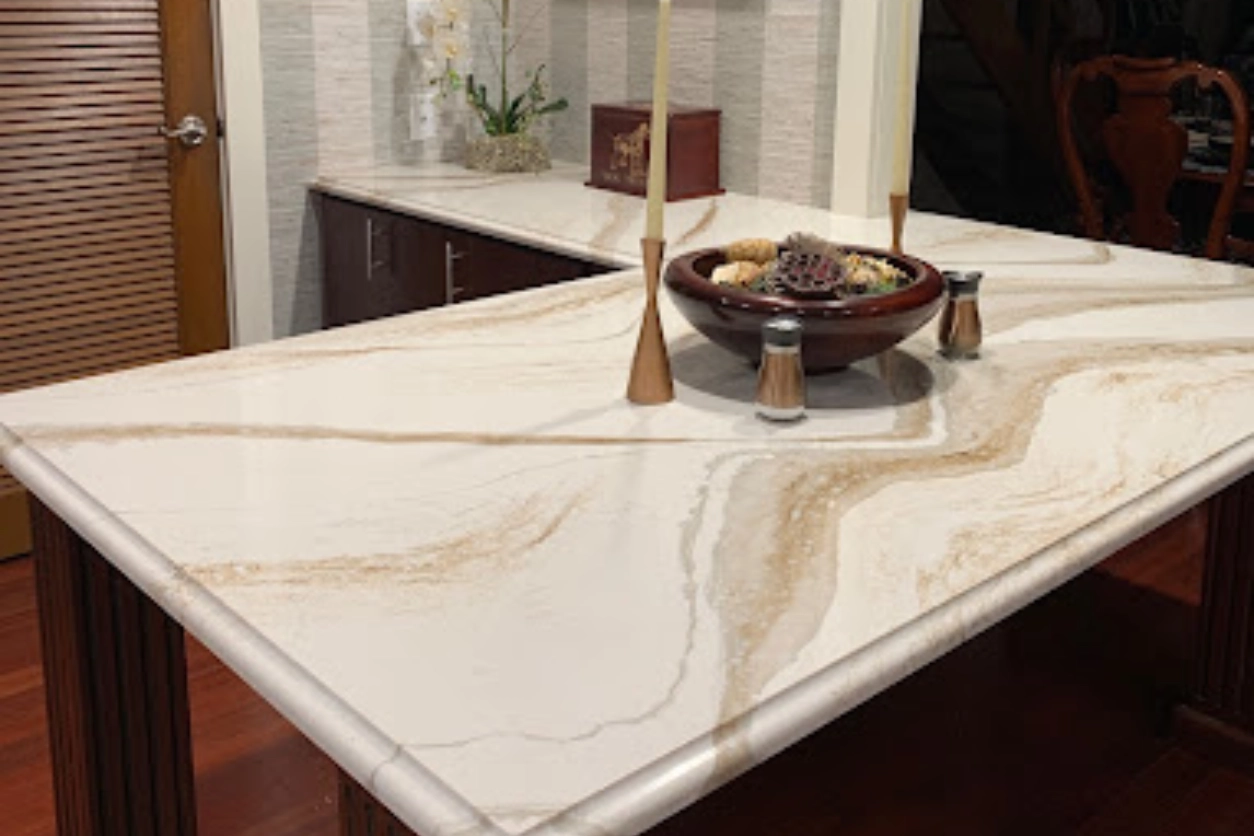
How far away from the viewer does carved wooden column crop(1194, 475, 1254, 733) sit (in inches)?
92.4

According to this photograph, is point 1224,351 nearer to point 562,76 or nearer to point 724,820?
point 724,820

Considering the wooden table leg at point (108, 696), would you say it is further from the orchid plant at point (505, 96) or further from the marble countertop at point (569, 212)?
the orchid plant at point (505, 96)

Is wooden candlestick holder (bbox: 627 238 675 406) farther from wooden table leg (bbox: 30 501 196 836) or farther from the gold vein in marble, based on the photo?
wooden table leg (bbox: 30 501 196 836)

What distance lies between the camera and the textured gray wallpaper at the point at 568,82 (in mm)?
3096

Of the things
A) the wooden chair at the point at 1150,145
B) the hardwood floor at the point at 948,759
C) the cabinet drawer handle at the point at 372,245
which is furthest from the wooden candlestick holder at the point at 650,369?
the wooden chair at the point at 1150,145

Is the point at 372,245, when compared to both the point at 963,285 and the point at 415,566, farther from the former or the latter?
the point at 415,566

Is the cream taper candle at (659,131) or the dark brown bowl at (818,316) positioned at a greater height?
the cream taper candle at (659,131)

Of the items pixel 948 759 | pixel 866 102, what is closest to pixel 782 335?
pixel 948 759

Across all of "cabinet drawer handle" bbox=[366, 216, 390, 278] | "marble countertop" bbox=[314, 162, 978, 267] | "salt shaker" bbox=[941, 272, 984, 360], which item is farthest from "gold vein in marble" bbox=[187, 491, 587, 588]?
"cabinet drawer handle" bbox=[366, 216, 390, 278]

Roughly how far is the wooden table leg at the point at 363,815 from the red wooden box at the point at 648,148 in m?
2.17

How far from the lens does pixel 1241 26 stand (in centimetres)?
614

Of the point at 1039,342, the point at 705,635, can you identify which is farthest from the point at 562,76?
the point at 705,635

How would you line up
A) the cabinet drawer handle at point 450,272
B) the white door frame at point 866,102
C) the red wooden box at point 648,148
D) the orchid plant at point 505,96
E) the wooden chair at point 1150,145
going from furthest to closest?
the wooden chair at point 1150,145
the orchid plant at point 505,96
the red wooden box at point 648,148
the cabinet drawer handle at point 450,272
the white door frame at point 866,102

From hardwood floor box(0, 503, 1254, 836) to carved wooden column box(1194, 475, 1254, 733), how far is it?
104 millimetres
